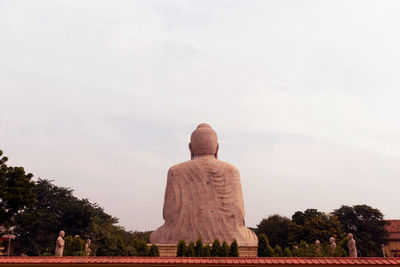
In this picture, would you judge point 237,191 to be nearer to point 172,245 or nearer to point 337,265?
point 172,245

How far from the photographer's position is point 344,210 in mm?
39281

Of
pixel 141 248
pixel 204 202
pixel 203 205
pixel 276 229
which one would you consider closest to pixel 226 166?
pixel 204 202

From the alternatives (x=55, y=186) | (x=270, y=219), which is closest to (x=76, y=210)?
(x=55, y=186)

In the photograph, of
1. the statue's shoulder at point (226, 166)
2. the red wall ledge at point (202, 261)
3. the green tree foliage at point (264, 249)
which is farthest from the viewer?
the statue's shoulder at point (226, 166)

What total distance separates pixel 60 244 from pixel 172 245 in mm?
8625

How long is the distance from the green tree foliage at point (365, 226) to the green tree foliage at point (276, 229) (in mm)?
5557

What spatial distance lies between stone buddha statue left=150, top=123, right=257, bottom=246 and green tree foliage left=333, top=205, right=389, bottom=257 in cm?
1735

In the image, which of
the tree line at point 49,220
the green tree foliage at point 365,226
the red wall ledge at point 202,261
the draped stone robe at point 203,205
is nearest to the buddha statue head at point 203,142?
the draped stone robe at point 203,205

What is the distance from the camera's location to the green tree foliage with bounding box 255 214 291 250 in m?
A: 40.5

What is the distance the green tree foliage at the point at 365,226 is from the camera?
3647 centimetres

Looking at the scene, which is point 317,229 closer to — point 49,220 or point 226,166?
point 226,166

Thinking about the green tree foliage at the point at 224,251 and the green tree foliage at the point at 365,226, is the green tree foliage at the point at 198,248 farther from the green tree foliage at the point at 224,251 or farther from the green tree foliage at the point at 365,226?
the green tree foliage at the point at 365,226

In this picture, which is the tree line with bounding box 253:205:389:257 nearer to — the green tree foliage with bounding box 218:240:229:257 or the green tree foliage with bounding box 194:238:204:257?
the green tree foliage with bounding box 218:240:229:257

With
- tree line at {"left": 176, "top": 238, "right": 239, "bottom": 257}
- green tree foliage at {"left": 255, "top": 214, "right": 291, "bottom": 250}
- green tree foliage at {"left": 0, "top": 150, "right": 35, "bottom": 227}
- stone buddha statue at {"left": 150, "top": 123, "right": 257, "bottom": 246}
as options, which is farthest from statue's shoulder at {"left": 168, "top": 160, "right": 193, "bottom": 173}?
green tree foliage at {"left": 255, "top": 214, "right": 291, "bottom": 250}
